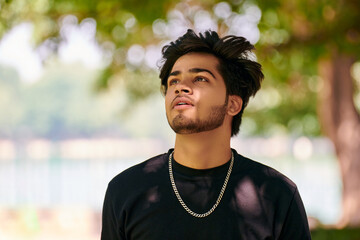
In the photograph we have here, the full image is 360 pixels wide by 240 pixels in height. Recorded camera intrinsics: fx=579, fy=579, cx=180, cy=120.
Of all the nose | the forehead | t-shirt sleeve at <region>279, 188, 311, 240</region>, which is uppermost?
the forehead

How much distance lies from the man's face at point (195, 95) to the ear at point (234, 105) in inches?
3.0

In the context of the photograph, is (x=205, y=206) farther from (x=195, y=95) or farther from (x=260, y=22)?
(x=260, y=22)

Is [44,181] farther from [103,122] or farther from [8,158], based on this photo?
[103,122]

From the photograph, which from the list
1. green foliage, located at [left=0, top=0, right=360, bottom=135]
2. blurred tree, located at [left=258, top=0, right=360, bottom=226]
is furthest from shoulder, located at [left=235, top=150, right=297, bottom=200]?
blurred tree, located at [left=258, top=0, right=360, bottom=226]

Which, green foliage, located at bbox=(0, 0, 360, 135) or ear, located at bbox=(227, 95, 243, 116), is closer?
ear, located at bbox=(227, 95, 243, 116)

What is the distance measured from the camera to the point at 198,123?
2.88 m

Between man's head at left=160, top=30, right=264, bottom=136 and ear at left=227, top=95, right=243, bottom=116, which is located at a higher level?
man's head at left=160, top=30, right=264, bottom=136

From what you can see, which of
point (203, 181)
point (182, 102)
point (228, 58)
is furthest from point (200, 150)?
point (228, 58)

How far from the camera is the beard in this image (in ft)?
9.38

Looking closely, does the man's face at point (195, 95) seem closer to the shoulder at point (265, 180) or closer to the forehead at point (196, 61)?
the forehead at point (196, 61)

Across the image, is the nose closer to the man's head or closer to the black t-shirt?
the man's head

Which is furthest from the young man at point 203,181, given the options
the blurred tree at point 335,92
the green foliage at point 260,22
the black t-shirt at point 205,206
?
the blurred tree at point 335,92

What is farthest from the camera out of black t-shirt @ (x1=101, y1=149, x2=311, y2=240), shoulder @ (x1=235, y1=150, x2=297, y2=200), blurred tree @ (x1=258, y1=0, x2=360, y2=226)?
blurred tree @ (x1=258, y1=0, x2=360, y2=226)

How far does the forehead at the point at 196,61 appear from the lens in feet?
9.87
